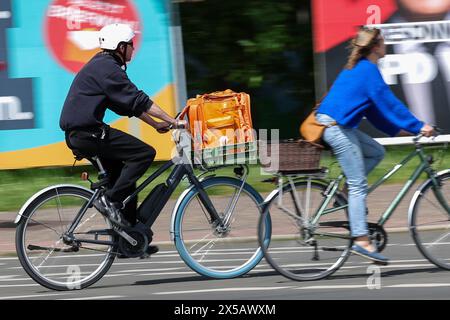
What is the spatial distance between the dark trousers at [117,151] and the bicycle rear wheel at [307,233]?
3.11 feet

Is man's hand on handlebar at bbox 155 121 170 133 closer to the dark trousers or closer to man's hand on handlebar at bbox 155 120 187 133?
man's hand on handlebar at bbox 155 120 187 133

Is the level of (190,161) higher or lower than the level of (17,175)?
higher

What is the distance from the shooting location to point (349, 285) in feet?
22.3

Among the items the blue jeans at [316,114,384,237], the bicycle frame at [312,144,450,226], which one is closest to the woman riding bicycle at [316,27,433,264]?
the blue jeans at [316,114,384,237]

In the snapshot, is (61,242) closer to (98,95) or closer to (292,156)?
(98,95)

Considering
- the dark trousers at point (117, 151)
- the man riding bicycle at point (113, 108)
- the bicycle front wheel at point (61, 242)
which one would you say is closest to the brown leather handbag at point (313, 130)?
the man riding bicycle at point (113, 108)

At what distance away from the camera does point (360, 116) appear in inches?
273

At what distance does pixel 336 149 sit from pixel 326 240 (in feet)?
2.21

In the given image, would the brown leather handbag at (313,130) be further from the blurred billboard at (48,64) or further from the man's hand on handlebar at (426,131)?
the blurred billboard at (48,64)

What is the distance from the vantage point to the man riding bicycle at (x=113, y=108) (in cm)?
682

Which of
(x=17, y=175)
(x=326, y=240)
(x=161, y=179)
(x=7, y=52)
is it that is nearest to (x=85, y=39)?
(x=7, y=52)

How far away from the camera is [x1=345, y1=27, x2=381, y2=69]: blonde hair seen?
22.5 ft
